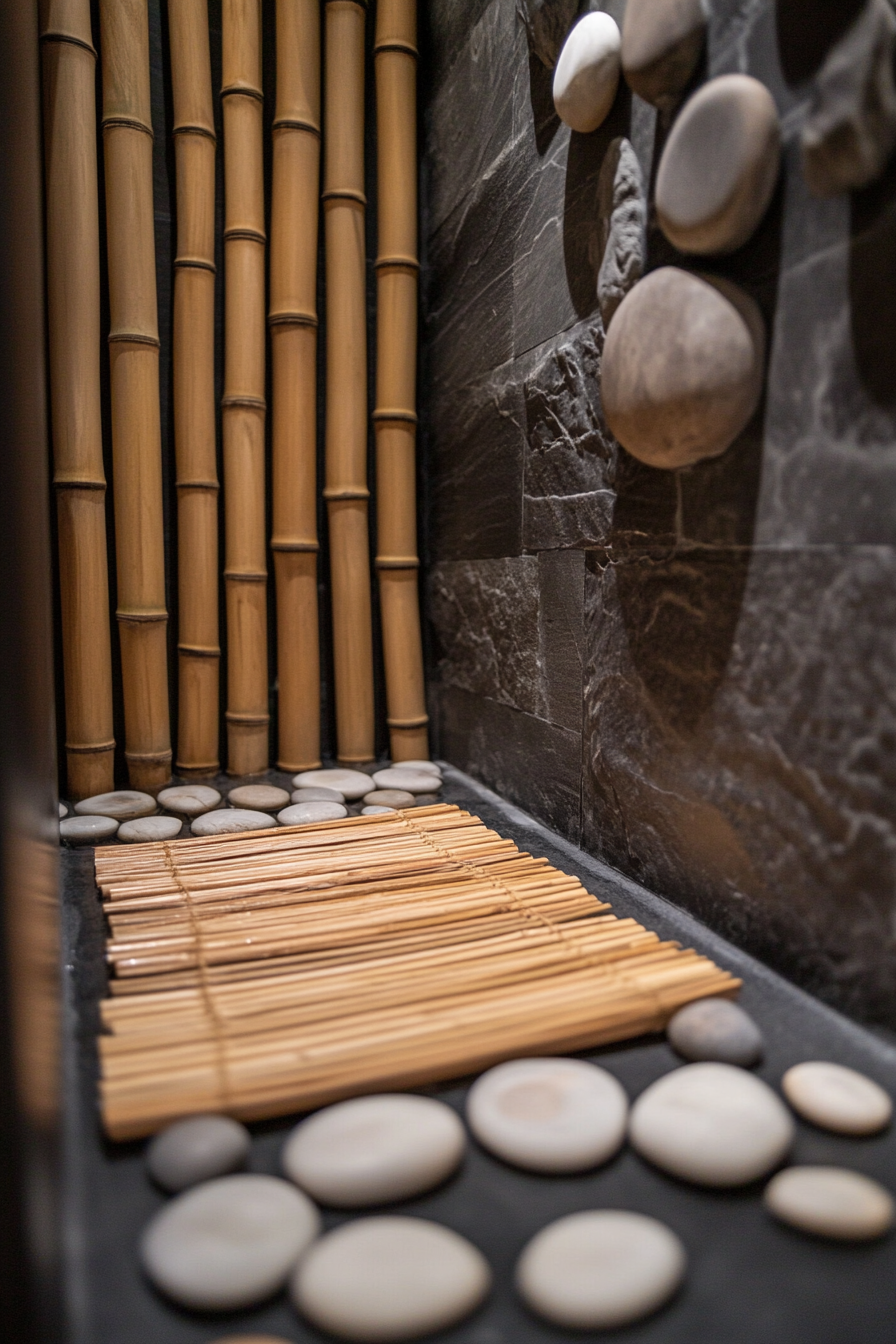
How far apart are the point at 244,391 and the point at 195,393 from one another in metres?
0.14

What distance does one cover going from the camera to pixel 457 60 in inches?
95.3

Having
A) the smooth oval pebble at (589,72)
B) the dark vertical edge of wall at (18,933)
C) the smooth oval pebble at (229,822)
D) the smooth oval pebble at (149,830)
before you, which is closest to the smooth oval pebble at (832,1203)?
the dark vertical edge of wall at (18,933)

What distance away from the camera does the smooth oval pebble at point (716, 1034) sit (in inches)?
40.9

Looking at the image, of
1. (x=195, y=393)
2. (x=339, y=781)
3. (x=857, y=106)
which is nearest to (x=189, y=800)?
(x=339, y=781)

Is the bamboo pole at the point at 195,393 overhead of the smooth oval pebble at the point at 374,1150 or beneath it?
overhead

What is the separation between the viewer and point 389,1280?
710mm

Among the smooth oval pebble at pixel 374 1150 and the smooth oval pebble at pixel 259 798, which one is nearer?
the smooth oval pebble at pixel 374 1150

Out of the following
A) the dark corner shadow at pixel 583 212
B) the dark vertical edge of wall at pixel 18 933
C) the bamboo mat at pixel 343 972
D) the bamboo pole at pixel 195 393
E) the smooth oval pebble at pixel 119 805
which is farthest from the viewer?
the bamboo pole at pixel 195 393

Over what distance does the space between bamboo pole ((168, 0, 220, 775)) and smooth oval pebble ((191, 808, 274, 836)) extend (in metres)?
0.54

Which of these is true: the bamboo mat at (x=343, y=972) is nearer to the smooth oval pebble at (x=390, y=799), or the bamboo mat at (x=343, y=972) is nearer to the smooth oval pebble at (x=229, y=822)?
the smooth oval pebble at (x=229, y=822)

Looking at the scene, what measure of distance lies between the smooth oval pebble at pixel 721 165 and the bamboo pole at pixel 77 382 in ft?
5.24

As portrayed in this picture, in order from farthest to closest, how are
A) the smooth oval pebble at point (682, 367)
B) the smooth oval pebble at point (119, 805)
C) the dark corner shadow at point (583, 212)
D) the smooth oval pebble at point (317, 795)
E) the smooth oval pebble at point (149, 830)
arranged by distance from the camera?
the smooth oval pebble at point (317, 795) < the smooth oval pebble at point (119, 805) < the smooth oval pebble at point (149, 830) < the dark corner shadow at point (583, 212) < the smooth oval pebble at point (682, 367)

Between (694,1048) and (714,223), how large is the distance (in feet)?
3.72

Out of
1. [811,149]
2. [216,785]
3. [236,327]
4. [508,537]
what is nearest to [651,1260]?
[811,149]
